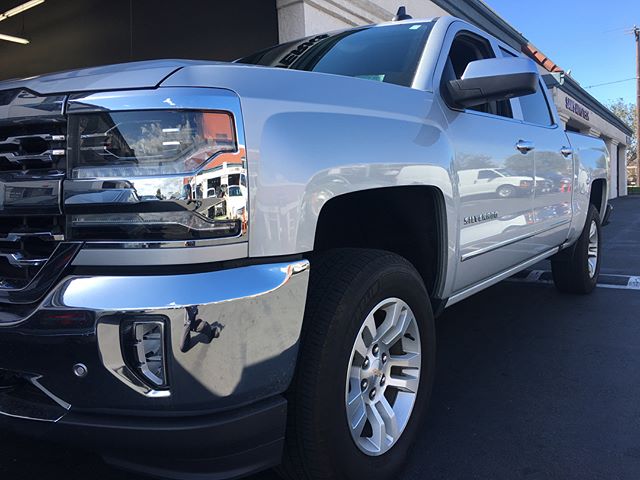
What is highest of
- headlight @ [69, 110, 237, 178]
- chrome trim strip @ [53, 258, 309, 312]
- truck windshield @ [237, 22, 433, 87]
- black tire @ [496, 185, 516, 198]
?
truck windshield @ [237, 22, 433, 87]

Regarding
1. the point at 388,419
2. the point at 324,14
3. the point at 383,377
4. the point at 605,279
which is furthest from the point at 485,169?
the point at 324,14

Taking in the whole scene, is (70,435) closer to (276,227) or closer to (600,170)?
(276,227)

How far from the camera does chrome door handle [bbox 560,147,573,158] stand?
4.47 metres

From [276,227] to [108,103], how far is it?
0.63 meters

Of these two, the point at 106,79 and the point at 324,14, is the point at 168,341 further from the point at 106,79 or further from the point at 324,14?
the point at 324,14

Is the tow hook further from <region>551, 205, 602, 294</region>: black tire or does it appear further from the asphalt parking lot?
<region>551, 205, 602, 294</region>: black tire

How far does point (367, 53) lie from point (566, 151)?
2.28 m

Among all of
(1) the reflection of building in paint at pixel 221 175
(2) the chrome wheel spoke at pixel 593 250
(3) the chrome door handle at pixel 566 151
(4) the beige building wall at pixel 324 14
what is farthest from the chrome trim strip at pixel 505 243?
(4) the beige building wall at pixel 324 14

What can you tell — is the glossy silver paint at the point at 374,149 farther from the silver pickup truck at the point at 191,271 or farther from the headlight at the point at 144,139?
the headlight at the point at 144,139

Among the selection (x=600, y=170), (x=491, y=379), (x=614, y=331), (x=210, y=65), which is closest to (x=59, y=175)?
(x=210, y=65)

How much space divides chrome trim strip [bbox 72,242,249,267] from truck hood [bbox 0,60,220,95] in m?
0.51

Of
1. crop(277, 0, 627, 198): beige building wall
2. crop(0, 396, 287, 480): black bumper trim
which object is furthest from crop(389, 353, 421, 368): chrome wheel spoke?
crop(277, 0, 627, 198): beige building wall

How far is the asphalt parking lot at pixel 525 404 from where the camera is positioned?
2500 millimetres

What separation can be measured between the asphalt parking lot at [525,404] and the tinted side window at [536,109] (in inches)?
66.8
